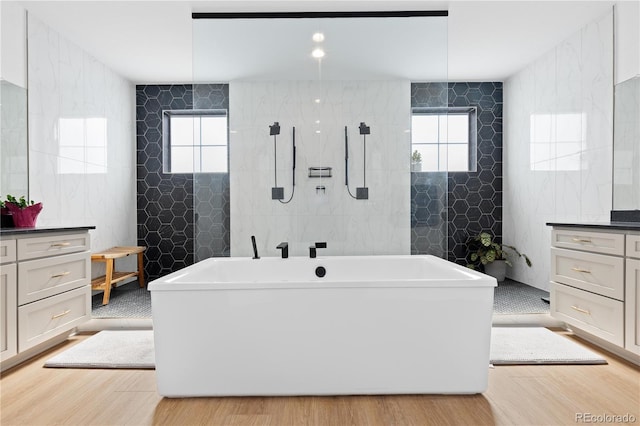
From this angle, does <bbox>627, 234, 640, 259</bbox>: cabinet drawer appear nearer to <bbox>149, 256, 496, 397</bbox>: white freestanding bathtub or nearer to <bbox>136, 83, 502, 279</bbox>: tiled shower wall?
<bbox>149, 256, 496, 397</bbox>: white freestanding bathtub

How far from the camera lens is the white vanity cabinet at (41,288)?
2.28 m

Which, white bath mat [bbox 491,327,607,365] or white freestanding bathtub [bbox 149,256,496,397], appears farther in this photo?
white bath mat [bbox 491,327,607,365]

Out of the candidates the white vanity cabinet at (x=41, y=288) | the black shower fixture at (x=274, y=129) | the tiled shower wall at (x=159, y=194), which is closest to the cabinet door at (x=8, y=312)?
the white vanity cabinet at (x=41, y=288)

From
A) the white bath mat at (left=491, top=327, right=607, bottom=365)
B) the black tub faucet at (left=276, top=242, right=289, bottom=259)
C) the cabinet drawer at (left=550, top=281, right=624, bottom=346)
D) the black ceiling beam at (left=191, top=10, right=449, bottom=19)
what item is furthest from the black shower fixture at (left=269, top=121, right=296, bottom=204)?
the cabinet drawer at (left=550, top=281, right=624, bottom=346)

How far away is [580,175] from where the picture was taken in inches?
144

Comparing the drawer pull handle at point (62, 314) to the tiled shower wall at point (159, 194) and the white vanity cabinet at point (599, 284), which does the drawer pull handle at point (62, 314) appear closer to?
the tiled shower wall at point (159, 194)

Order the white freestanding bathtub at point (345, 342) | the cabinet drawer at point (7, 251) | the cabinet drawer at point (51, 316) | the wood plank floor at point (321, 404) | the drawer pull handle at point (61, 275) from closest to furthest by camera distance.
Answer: the wood plank floor at point (321, 404) < the white freestanding bathtub at point (345, 342) < the cabinet drawer at point (7, 251) < the cabinet drawer at point (51, 316) < the drawer pull handle at point (61, 275)

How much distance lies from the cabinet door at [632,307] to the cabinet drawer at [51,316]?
11.6 ft

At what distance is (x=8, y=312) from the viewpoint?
226 centimetres

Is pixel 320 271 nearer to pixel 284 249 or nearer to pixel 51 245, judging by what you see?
pixel 284 249

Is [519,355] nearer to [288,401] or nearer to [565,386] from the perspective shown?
[565,386]

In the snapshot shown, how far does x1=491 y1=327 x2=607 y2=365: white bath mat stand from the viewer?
244 cm

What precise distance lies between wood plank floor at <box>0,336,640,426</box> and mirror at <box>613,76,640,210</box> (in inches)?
58.4

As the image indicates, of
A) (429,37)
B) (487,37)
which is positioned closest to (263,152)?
(429,37)
